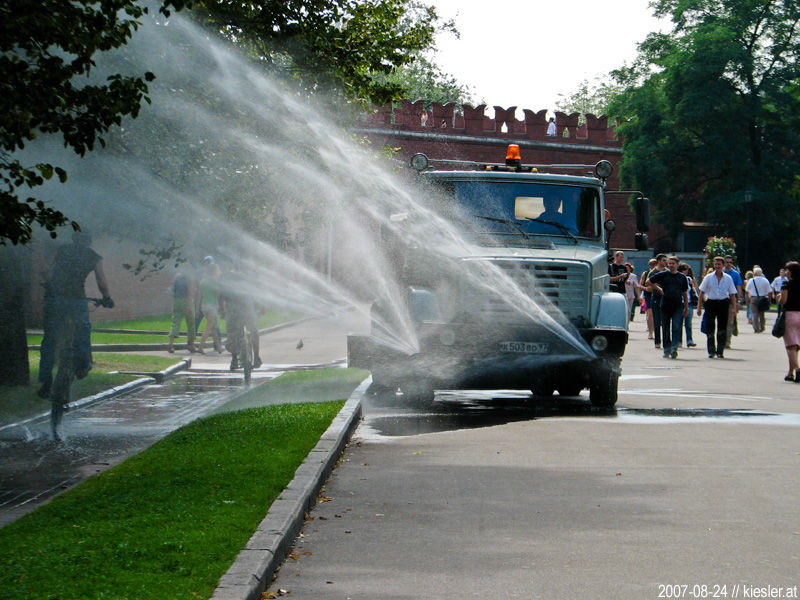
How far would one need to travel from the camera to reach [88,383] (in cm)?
1495

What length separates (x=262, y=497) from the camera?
702 cm

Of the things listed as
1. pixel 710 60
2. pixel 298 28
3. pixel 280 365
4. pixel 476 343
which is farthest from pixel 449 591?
pixel 710 60

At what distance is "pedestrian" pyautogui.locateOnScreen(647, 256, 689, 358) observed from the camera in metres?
20.7

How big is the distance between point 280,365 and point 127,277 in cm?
1587

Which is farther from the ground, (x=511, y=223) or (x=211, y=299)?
(x=511, y=223)

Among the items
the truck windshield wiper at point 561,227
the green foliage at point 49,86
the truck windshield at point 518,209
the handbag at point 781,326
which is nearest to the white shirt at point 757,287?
the handbag at point 781,326

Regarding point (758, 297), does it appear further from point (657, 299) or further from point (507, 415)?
point (507, 415)

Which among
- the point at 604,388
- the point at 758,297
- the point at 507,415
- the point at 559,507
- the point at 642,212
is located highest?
the point at 642,212

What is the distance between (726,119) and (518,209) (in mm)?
45972

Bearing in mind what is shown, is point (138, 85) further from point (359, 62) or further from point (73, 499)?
point (359, 62)

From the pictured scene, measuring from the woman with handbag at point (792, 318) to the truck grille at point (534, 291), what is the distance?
4.83 metres

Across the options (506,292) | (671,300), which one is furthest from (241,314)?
(671,300)

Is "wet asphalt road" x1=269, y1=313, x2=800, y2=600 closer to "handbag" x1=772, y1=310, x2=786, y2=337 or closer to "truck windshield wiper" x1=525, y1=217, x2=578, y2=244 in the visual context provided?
"truck windshield wiper" x1=525, y1=217, x2=578, y2=244

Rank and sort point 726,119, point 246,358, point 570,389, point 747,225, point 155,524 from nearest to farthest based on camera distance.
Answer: point 155,524 < point 570,389 < point 246,358 < point 747,225 < point 726,119
